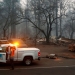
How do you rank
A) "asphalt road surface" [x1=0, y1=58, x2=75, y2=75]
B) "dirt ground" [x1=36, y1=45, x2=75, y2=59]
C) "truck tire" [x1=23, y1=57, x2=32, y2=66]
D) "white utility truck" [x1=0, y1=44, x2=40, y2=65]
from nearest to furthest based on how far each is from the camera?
"asphalt road surface" [x1=0, y1=58, x2=75, y2=75], "white utility truck" [x1=0, y1=44, x2=40, y2=65], "truck tire" [x1=23, y1=57, x2=32, y2=66], "dirt ground" [x1=36, y1=45, x2=75, y2=59]

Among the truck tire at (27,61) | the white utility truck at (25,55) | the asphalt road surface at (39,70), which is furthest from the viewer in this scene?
the truck tire at (27,61)

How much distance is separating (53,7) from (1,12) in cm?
1421

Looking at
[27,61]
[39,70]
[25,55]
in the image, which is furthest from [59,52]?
[39,70]

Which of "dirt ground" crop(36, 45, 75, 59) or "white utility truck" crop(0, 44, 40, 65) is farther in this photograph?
"dirt ground" crop(36, 45, 75, 59)

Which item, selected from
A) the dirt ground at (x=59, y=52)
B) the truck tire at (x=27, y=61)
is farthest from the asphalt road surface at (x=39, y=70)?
the dirt ground at (x=59, y=52)

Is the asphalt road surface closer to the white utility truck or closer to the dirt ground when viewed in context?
the white utility truck

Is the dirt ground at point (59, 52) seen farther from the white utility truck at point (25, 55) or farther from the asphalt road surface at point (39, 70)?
the asphalt road surface at point (39, 70)

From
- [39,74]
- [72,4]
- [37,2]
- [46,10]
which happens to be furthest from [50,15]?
[39,74]

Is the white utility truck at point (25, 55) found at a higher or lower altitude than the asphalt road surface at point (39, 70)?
higher

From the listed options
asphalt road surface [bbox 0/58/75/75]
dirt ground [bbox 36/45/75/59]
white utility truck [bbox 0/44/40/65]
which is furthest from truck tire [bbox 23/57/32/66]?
dirt ground [bbox 36/45/75/59]

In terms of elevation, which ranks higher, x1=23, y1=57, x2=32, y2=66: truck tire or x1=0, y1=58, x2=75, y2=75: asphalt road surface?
x1=23, y1=57, x2=32, y2=66: truck tire

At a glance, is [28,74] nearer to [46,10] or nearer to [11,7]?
[46,10]

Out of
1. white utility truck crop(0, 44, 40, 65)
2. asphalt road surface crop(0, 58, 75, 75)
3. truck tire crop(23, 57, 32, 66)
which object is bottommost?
asphalt road surface crop(0, 58, 75, 75)

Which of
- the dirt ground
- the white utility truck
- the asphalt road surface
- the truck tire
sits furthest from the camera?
A: the dirt ground
